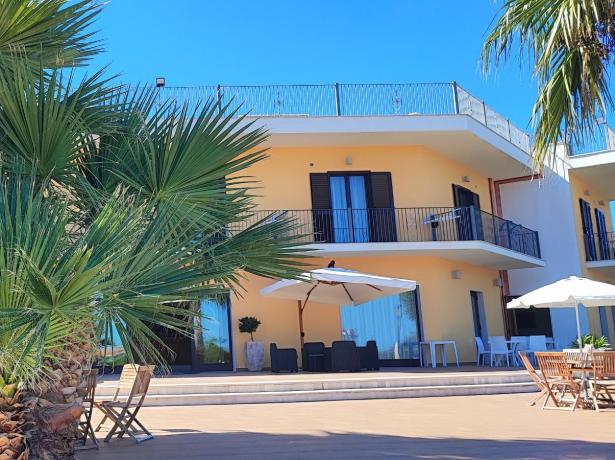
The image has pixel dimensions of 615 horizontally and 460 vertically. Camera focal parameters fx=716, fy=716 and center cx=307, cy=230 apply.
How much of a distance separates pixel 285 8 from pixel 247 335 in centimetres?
750

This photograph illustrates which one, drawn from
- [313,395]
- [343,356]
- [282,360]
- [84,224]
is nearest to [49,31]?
[84,224]

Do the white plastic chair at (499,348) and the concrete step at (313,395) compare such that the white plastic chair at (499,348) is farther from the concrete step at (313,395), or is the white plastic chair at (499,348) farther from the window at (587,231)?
the window at (587,231)

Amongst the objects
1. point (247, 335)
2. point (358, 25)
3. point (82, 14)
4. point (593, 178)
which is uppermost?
point (358, 25)

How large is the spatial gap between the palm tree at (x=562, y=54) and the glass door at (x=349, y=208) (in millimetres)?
12215

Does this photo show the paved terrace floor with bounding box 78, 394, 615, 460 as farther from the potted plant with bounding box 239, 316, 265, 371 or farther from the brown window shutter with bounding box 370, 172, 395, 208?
the brown window shutter with bounding box 370, 172, 395, 208

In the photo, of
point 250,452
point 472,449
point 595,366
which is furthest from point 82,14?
point 595,366

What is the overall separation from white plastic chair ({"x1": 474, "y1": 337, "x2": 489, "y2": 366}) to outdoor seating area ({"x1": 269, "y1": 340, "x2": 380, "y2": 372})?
357cm

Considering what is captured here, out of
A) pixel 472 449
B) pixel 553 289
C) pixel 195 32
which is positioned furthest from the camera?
pixel 195 32

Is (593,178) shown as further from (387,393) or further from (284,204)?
(387,393)

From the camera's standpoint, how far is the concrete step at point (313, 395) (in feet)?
35.2

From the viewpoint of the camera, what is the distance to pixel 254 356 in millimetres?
15773

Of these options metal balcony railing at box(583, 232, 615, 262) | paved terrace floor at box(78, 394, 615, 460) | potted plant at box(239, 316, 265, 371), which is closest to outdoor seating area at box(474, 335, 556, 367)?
metal balcony railing at box(583, 232, 615, 262)

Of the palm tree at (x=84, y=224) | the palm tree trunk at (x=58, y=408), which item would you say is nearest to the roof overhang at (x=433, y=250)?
the palm tree at (x=84, y=224)

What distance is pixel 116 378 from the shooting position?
13867 millimetres
